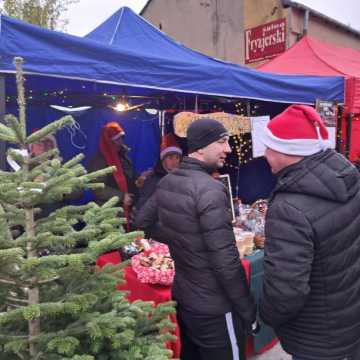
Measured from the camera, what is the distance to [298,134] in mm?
1562

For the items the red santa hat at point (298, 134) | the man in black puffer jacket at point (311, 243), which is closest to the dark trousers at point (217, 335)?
the man in black puffer jacket at point (311, 243)

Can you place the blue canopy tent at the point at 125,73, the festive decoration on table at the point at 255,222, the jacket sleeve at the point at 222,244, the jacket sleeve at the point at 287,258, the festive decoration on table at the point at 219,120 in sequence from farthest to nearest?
1. the festive decoration on table at the point at 219,120
2. the festive decoration on table at the point at 255,222
3. the blue canopy tent at the point at 125,73
4. the jacket sleeve at the point at 222,244
5. the jacket sleeve at the point at 287,258

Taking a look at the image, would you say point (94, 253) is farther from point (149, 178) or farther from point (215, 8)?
point (215, 8)

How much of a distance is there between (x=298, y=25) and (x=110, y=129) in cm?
915

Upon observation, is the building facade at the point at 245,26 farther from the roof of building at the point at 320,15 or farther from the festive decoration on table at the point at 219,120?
the festive decoration on table at the point at 219,120

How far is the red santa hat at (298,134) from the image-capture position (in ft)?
5.11

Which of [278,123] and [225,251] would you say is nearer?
[278,123]

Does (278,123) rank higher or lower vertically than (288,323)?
higher

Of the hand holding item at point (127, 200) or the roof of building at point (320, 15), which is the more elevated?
the roof of building at point (320, 15)

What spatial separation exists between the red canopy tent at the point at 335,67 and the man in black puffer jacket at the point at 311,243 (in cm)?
385

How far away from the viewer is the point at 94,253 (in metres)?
1.19

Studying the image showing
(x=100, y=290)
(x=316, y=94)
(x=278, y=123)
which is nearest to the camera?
(x=100, y=290)

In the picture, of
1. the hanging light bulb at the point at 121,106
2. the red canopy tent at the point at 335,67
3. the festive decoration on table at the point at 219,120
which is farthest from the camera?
the red canopy tent at the point at 335,67

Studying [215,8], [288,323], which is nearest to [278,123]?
[288,323]
